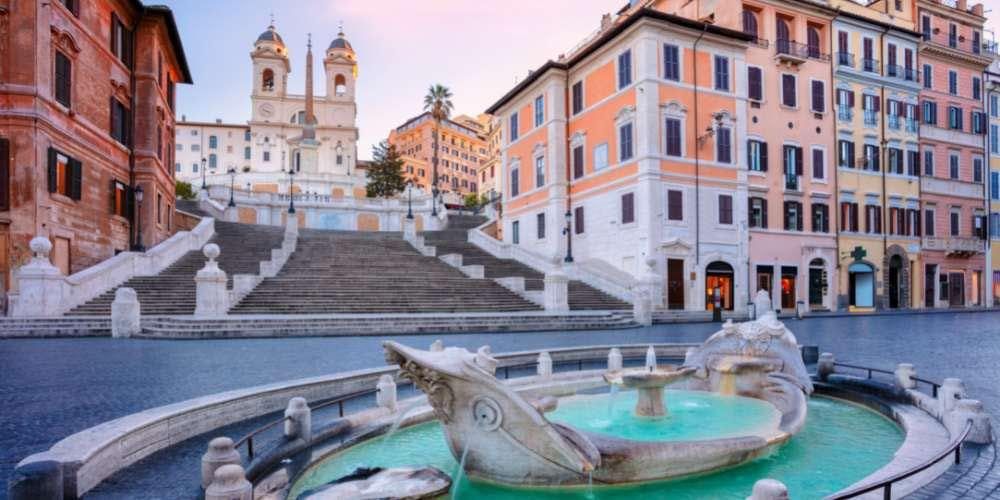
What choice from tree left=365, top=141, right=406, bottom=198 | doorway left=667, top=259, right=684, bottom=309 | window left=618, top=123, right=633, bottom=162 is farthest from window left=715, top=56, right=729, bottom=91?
tree left=365, top=141, right=406, bottom=198

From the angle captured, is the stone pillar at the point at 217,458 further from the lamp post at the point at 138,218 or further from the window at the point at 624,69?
the window at the point at 624,69

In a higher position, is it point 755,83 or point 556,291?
point 755,83

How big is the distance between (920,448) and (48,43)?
27.9 meters

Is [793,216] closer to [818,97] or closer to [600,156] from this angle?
[818,97]

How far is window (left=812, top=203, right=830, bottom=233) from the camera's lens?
34.9 meters

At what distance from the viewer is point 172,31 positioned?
32.9m

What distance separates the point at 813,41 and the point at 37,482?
40.7 m

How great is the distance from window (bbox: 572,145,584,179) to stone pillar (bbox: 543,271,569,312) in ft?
40.7

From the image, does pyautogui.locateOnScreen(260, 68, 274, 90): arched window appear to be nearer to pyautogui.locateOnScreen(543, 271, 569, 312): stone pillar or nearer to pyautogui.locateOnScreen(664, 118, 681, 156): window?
pyautogui.locateOnScreen(664, 118, 681, 156): window

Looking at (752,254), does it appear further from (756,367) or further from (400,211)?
(400,211)

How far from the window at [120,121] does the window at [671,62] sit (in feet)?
86.4

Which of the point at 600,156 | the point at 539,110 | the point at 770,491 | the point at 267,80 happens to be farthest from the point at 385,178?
the point at 770,491

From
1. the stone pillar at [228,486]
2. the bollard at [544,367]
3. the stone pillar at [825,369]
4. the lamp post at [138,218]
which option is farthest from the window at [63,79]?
the stone pillar at [825,369]

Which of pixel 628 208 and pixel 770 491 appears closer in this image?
pixel 770 491
